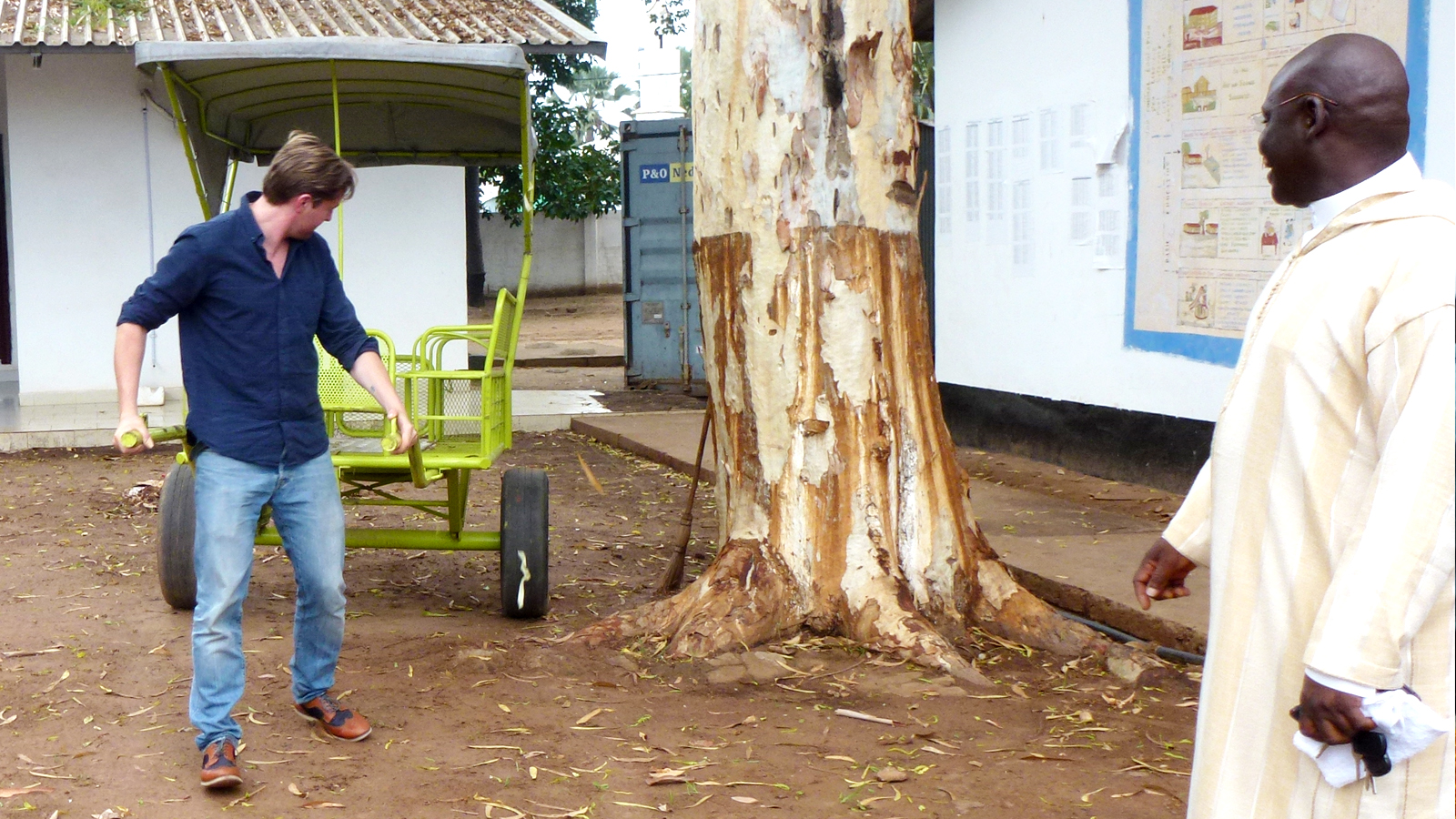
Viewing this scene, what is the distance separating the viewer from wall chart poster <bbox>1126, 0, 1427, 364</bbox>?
682 centimetres

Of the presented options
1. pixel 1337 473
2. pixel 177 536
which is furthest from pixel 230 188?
pixel 1337 473

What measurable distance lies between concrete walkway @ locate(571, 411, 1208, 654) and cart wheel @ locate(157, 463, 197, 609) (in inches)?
139

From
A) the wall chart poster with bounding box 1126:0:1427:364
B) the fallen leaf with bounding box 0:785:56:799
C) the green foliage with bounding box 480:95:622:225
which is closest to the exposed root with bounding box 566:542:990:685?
the fallen leaf with bounding box 0:785:56:799

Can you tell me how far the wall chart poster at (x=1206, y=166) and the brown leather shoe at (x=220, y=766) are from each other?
17.5 ft

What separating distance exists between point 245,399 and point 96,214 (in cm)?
912

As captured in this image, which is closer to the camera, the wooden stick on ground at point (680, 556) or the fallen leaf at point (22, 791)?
the fallen leaf at point (22, 791)

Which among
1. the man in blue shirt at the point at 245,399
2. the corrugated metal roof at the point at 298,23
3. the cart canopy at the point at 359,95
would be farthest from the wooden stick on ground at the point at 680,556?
the corrugated metal roof at the point at 298,23

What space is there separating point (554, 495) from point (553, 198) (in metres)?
12.0

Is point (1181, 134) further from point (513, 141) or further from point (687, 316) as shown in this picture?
point (687, 316)

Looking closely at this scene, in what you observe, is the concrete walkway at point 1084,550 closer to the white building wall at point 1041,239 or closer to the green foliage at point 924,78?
the white building wall at point 1041,239

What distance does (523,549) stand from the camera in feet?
18.1

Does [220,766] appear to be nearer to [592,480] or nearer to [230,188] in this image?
[230,188]

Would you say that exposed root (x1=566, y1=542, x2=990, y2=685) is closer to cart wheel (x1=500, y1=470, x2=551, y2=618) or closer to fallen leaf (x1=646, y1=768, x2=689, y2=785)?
cart wheel (x1=500, y1=470, x2=551, y2=618)

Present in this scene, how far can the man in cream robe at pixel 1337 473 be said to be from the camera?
1932 mm
